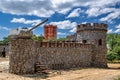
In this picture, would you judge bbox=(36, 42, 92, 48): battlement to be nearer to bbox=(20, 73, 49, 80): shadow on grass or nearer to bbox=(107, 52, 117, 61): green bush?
bbox=(20, 73, 49, 80): shadow on grass

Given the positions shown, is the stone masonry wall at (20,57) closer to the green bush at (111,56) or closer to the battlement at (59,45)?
the battlement at (59,45)

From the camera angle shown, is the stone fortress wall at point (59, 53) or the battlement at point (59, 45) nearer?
the stone fortress wall at point (59, 53)

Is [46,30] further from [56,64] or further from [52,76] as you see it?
[52,76]

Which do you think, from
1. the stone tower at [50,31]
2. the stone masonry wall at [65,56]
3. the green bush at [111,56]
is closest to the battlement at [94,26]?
the stone masonry wall at [65,56]

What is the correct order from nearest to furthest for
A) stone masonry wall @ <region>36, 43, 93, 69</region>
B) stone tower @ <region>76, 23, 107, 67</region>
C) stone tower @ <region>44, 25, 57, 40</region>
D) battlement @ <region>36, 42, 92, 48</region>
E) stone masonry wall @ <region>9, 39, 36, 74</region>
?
stone masonry wall @ <region>9, 39, 36, 74</region>
battlement @ <region>36, 42, 92, 48</region>
stone masonry wall @ <region>36, 43, 93, 69</region>
stone tower @ <region>76, 23, 107, 67</region>
stone tower @ <region>44, 25, 57, 40</region>

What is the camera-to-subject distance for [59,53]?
26.4 m

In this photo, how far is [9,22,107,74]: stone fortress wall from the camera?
20953 millimetres

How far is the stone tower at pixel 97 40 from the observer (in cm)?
3231

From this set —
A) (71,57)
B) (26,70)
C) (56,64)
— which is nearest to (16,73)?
(26,70)

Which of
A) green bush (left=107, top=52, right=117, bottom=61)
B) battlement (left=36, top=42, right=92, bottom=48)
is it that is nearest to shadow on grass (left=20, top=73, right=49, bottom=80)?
battlement (left=36, top=42, right=92, bottom=48)

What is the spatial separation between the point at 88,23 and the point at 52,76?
13595 mm

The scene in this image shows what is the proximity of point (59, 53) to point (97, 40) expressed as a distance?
25.2 feet

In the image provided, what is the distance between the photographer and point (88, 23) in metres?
32.6

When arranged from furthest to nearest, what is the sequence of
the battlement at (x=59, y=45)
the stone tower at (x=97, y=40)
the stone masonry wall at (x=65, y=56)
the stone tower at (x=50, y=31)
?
the stone tower at (x=50, y=31) < the stone tower at (x=97, y=40) < the stone masonry wall at (x=65, y=56) < the battlement at (x=59, y=45)
